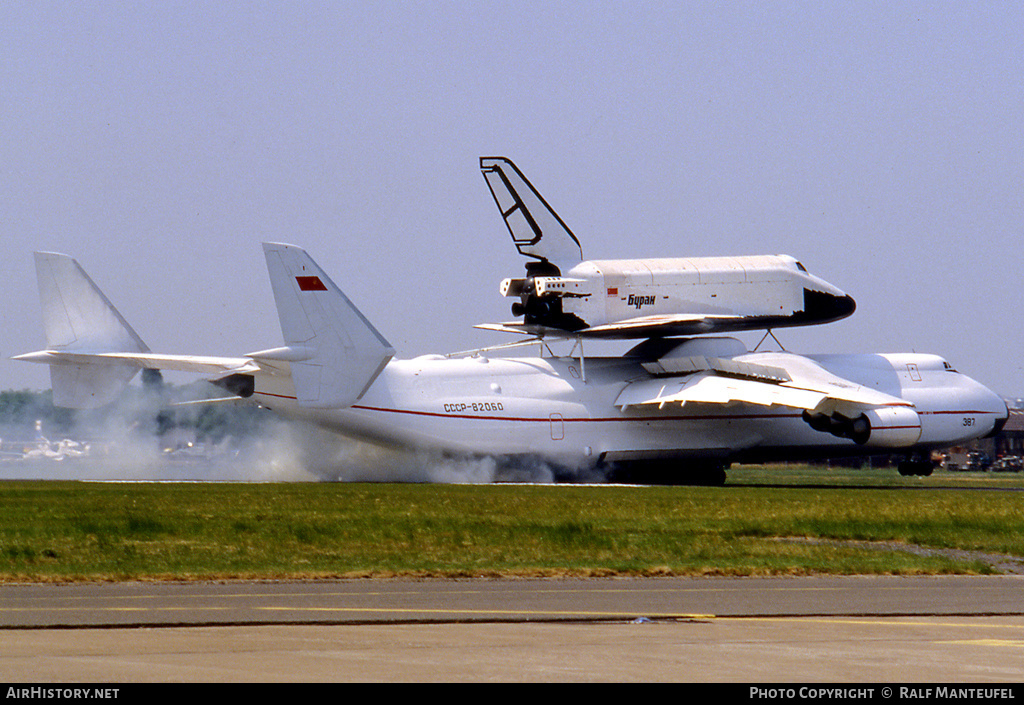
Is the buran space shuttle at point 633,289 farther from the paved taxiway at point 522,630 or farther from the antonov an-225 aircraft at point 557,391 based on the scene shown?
the paved taxiway at point 522,630

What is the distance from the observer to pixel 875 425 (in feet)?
177

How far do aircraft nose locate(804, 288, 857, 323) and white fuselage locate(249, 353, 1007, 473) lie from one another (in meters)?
1.67

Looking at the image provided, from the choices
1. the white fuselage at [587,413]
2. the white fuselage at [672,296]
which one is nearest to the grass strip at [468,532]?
the white fuselage at [587,413]

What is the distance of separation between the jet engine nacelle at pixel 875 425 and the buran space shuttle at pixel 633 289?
407cm

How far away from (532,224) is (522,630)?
136 ft

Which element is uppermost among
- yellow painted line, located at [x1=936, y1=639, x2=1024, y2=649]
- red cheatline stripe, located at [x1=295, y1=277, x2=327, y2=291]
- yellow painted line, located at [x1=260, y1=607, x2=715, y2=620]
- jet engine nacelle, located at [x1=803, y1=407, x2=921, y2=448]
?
red cheatline stripe, located at [x1=295, y1=277, x2=327, y2=291]

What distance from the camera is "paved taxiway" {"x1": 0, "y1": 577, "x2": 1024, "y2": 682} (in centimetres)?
A: 1075

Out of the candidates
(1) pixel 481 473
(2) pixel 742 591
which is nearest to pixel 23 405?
(1) pixel 481 473

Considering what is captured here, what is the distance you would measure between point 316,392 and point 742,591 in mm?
32079

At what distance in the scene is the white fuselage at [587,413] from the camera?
5141 cm

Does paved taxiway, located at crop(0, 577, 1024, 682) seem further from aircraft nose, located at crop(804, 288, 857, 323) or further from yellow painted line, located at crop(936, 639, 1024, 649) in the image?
aircraft nose, located at crop(804, 288, 857, 323)

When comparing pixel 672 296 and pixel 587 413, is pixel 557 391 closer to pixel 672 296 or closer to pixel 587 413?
pixel 587 413

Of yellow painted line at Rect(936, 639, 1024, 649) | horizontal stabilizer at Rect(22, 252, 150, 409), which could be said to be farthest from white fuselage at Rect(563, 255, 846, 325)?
yellow painted line at Rect(936, 639, 1024, 649)

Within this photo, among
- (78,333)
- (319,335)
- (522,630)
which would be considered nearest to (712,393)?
(319,335)
